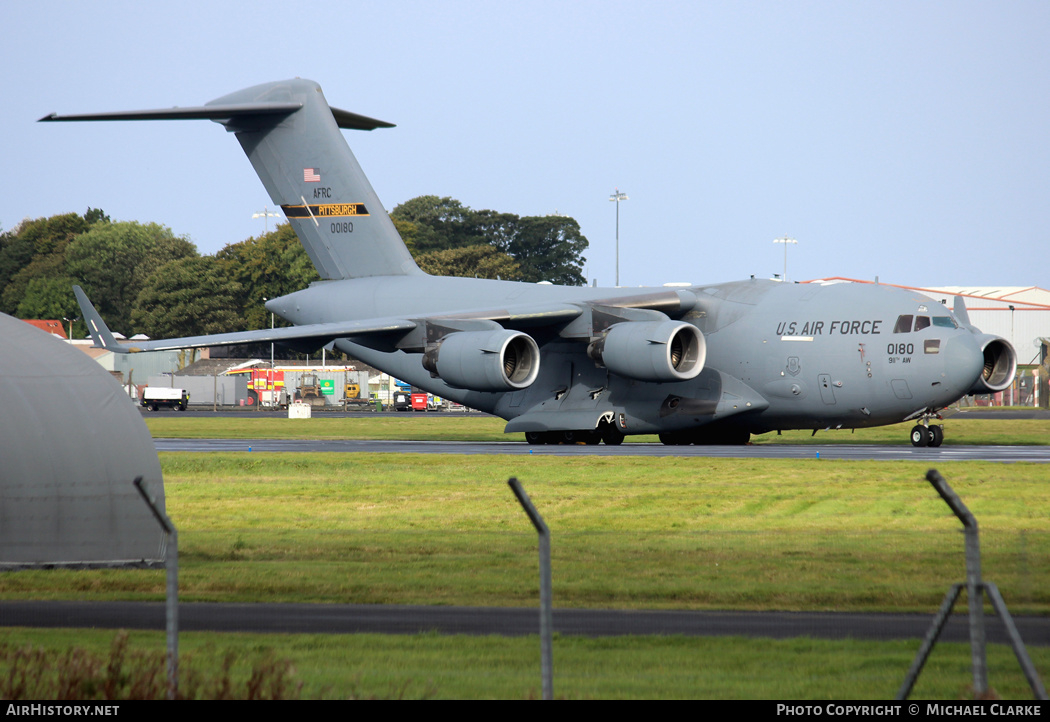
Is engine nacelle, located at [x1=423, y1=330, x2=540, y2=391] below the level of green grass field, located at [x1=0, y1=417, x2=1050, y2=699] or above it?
above

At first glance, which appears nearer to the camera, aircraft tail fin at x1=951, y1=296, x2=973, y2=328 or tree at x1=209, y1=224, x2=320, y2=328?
aircraft tail fin at x1=951, y1=296, x2=973, y2=328

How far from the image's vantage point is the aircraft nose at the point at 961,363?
2902 cm

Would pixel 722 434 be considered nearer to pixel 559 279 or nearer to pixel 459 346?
pixel 459 346

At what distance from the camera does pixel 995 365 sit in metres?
30.9

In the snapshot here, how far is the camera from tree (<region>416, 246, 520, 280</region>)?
107125 mm

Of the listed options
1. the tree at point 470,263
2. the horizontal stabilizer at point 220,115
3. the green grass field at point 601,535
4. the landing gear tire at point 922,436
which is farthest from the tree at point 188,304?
the green grass field at point 601,535

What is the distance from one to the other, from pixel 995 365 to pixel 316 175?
19485mm

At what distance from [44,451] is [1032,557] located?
9937 mm

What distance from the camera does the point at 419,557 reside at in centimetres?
1538

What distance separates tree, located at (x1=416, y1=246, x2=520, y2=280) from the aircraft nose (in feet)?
256

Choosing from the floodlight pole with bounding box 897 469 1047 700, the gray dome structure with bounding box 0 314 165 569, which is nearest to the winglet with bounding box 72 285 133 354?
the gray dome structure with bounding box 0 314 165 569

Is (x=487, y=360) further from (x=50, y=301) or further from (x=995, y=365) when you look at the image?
(x=50, y=301)

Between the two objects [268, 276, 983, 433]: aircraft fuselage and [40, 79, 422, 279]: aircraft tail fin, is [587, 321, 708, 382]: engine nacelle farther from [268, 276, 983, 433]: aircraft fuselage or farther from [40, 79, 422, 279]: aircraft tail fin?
[40, 79, 422, 279]: aircraft tail fin

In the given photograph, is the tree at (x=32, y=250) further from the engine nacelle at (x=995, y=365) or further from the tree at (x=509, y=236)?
the engine nacelle at (x=995, y=365)
